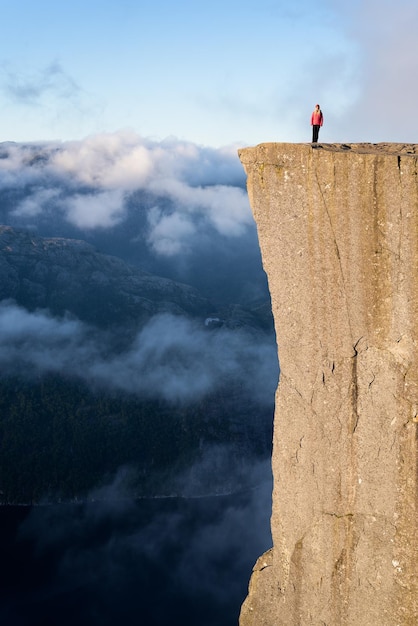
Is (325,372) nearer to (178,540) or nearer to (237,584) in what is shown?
(237,584)

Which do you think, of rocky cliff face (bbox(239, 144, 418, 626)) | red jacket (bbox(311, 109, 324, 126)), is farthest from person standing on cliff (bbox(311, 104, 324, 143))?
rocky cliff face (bbox(239, 144, 418, 626))

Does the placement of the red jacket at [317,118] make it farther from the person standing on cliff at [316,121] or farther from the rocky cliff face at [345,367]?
the rocky cliff face at [345,367]

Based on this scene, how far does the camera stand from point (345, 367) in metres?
14.1

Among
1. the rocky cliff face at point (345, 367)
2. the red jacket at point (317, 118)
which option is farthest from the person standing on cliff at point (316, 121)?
the rocky cliff face at point (345, 367)

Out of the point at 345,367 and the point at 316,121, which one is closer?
the point at 345,367

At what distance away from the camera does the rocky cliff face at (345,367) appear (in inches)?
519

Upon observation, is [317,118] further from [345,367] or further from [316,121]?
[345,367]

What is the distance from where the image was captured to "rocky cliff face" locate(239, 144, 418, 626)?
1318 cm

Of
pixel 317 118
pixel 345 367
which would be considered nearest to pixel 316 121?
pixel 317 118

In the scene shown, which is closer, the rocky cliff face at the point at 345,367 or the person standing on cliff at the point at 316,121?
the rocky cliff face at the point at 345,367

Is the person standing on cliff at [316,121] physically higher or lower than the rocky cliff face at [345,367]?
higher

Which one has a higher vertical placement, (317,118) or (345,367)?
(317,118)

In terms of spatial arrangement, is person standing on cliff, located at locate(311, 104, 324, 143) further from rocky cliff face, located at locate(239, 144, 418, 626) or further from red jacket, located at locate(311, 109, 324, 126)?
rocky cliff face, located at locate(239, 144, 418, 626)

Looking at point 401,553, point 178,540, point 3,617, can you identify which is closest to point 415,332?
point 401,553
